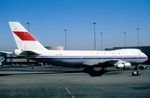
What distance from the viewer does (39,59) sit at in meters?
46.6

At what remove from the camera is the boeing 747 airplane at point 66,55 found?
4438cm

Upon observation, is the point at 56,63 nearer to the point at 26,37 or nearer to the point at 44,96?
the point at 26,37

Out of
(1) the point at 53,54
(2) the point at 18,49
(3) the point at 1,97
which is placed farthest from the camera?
(1) the point at 53,54

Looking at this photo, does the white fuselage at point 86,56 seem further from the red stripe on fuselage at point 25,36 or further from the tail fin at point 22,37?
the red stripe on fuselage at point 25,36

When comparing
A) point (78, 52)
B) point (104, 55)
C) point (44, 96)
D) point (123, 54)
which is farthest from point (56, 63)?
point (44, 96)

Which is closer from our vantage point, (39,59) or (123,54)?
(39,59)

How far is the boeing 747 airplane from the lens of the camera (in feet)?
146

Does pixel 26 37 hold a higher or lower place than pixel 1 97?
higher

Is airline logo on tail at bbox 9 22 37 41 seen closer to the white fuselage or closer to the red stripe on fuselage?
the red stripe on fuselage

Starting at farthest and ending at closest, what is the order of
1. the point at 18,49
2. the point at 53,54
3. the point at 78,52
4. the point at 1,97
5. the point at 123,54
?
the point at 123,54, the point at 78,52, the point at 53,54, the point at 18,49, the point at 1,97

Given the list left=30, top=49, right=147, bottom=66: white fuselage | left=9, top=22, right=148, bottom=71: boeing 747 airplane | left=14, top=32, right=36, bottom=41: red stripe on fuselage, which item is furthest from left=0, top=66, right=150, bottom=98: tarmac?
left=30, top=49, right=147, bottom=66: white fuselage

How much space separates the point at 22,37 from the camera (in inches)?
1757

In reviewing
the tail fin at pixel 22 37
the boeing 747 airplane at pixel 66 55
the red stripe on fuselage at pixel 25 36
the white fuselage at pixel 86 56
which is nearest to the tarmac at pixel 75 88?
the tail fin at pixel 22 37

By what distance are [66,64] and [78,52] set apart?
3515 millimetres
